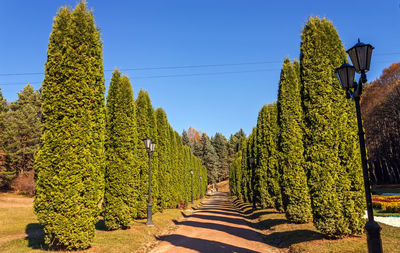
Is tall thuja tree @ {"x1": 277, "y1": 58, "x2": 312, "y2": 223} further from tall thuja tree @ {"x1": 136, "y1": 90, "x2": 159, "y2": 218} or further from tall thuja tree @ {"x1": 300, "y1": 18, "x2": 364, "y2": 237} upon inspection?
tall thuja tree @ {"x1": 136, "y1": 90, "x2": 159, "y2": 218}

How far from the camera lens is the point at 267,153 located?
66.2 ft

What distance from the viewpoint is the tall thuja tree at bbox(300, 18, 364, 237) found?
27.1 ft

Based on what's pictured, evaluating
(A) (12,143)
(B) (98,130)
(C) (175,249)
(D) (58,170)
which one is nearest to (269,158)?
(C) (175,249)

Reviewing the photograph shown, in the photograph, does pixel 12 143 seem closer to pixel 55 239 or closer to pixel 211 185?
pixel 55 239

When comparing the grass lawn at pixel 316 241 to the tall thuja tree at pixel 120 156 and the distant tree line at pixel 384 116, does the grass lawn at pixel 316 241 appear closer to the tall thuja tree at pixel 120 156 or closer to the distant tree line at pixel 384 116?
the tall thuja tree at pixel 120 156

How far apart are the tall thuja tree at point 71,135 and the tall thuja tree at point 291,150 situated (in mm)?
8839

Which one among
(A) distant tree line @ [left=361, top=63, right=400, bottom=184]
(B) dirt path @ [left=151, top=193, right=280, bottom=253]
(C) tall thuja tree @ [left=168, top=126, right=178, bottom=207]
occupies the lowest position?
(B) dirt path @ [left=151, top=193, right=280, bottom=253]

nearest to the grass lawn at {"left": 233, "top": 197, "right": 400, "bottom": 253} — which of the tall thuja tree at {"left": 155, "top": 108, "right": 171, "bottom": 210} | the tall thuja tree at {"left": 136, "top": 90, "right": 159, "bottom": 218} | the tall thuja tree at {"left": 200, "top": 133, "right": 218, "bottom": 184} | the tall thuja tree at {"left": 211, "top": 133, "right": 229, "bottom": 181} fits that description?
the tall thuja tree at {"left": 136, "top": 90, "right": 159, "bottom": 218}

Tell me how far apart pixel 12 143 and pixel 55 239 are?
34.5 m

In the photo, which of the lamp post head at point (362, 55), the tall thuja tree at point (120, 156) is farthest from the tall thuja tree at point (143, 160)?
the lamp post head at point (362, 55)

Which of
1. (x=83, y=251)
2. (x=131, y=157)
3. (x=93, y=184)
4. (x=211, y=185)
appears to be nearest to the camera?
(x=83, y=251)

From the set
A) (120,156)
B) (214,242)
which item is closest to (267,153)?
(214,242)

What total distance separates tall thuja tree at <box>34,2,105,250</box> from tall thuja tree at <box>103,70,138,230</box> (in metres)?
3.18

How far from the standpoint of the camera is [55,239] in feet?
24.4
